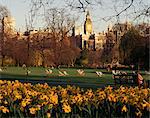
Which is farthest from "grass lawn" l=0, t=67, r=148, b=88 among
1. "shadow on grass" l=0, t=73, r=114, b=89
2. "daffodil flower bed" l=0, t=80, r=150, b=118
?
"daffodil flower bed" l=0, t=80, r=150, b=118

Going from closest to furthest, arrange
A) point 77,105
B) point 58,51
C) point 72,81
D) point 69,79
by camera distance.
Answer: point 77,105 < point 72,81 < point 69,79 < point 58,51

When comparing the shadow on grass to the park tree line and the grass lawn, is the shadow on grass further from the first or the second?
the park tree line

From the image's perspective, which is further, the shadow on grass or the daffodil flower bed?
the shadow on grass

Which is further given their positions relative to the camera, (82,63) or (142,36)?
(82,63)

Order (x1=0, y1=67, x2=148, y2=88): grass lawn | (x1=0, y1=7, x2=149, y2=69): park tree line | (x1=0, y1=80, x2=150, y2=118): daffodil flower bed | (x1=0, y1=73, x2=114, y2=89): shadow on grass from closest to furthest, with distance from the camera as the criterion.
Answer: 1. (x1=0, y1=80, x2=150, y2=118): daffodil flower bed
2. (x1=0, y1=73, x2=114, y2=89): shadow on grass
3. (x1=0, y1=67, x2=148, y2=88): grass lawn
4. (x1=0, y1=7, x2=149, y2=69): park tree line

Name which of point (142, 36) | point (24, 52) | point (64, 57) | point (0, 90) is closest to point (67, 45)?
point (64, 57)

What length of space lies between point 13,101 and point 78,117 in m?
2.04

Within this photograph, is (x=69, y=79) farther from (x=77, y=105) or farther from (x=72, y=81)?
(x=77, y=105)

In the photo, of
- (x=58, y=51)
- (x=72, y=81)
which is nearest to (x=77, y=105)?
(x=72, y=81)

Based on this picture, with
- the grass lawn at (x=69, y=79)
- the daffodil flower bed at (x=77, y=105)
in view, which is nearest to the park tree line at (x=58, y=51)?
the grass lawn at (x=69, y=79)

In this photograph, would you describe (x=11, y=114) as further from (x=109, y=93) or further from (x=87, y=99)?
(x=109, y=93)

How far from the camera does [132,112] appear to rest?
9.72 meters

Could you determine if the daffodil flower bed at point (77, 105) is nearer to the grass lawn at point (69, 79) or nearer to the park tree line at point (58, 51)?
the grass lawn at point (69, 79)

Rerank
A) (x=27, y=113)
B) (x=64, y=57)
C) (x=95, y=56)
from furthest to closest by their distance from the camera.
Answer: (x=95, y=56) → (x=64, y=57) → (x=27, y=113)
